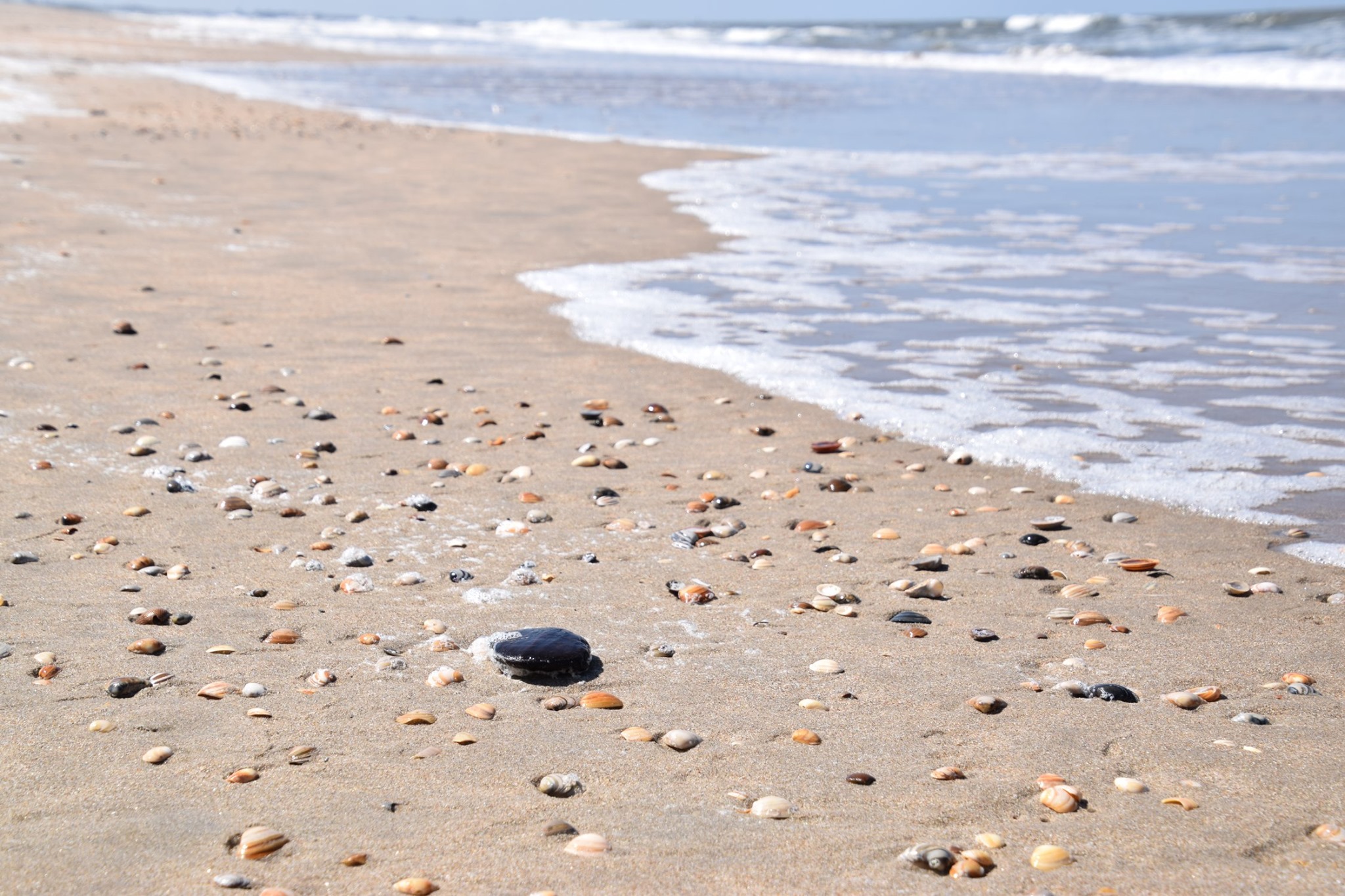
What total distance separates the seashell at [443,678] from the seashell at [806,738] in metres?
0.81

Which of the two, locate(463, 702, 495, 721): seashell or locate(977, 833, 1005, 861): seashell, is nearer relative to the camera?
locate(977, 833, 1005, 861): seashell

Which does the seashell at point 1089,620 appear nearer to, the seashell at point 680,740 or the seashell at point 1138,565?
the seashell at point 1138,565

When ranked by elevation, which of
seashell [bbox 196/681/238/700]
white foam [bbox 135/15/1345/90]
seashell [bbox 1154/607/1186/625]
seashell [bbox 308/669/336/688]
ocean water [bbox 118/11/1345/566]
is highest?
white foam [bbox 135/15/1345/90]

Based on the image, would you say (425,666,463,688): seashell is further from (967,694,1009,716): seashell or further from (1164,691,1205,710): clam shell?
(1164,691,1205,710): clam shell

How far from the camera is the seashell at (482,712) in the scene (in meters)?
2.73

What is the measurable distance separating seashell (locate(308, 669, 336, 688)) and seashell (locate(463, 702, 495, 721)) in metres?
0.35

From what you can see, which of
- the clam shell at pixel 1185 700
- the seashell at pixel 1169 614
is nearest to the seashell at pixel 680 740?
the clam shell at pixel 1185 700

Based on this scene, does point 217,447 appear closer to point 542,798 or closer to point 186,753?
point 186,753

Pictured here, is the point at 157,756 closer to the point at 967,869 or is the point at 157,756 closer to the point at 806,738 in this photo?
the point at 806,738

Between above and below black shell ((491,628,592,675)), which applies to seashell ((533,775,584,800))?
below

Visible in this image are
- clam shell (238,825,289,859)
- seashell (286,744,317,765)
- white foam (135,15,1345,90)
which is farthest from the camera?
white foam (135,15,1345,90)

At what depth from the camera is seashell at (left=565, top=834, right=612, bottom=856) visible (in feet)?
7.27

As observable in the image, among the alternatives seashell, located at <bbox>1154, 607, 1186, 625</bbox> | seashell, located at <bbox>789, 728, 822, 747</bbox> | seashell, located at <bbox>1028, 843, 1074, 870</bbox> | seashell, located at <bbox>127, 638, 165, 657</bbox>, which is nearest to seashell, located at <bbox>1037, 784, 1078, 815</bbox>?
seashell, located at <bbox>1028, 843, 1074, 870</bbox>

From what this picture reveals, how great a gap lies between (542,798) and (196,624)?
1.22 meters
